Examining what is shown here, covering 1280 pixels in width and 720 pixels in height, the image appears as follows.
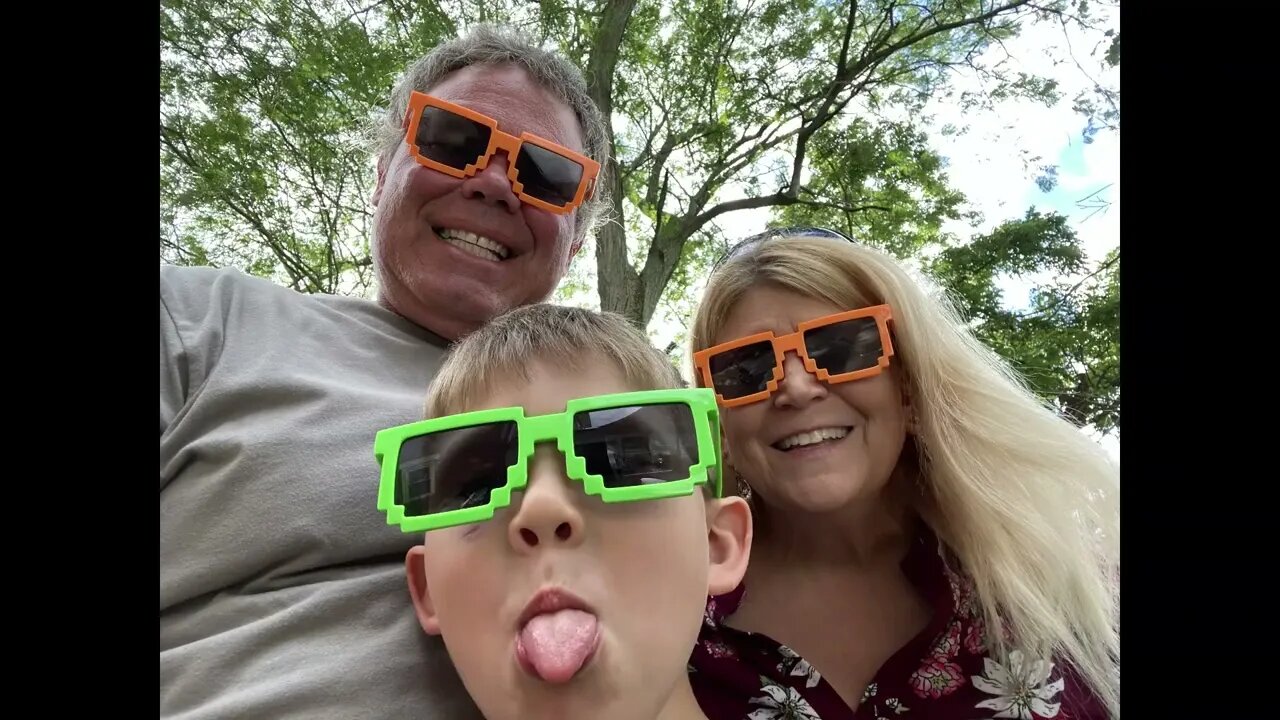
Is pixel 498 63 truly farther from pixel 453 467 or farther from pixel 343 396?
pixel 453 467

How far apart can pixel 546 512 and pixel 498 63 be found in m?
1.75

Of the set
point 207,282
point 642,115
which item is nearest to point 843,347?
point 207,282

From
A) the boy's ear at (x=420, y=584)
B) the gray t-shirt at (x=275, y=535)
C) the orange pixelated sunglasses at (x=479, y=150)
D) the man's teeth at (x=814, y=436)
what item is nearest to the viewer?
the boy's ear at (x=420, y=584)

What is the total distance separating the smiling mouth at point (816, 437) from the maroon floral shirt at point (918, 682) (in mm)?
472

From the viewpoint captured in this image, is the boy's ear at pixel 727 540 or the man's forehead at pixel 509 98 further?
the man's forehead at pixel 509 98

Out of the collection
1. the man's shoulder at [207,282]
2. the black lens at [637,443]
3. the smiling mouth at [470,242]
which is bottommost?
the black lens at [637,443]

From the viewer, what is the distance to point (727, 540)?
45.2 inches

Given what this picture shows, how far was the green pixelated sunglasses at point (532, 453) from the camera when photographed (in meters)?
0.92

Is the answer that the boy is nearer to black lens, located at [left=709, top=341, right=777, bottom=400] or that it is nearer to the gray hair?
black lens, located at [left=709, top=341, right=777, bottom=400]

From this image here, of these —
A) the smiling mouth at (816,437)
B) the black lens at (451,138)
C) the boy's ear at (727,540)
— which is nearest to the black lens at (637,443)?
the boy's ear at (727,540)

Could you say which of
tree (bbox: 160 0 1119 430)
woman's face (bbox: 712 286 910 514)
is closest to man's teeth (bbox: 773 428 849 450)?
woman's face (bbox: 712 286 910 514)

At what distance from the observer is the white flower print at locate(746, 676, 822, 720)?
1532 millimetres

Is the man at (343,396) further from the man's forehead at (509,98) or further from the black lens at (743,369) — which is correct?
the black lens at (743,369)
